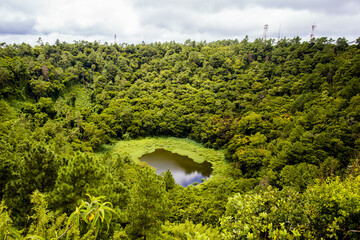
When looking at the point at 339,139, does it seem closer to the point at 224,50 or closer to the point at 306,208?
the point at 306,208

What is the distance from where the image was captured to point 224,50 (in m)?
82.7

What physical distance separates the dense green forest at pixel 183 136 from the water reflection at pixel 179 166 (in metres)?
4.37

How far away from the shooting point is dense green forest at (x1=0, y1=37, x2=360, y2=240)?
5098 millimetres

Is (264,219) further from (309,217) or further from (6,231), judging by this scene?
(6,231)

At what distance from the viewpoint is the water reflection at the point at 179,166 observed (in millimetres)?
30366

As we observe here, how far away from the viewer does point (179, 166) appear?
1345 inches

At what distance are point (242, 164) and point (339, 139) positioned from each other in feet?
43.3

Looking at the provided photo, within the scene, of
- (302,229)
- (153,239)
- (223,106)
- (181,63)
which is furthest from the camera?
(181,63)

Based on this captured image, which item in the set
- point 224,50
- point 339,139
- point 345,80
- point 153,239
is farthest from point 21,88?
point 224,50

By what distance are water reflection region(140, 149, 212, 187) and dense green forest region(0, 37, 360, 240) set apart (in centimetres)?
437

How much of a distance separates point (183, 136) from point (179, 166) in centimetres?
1619

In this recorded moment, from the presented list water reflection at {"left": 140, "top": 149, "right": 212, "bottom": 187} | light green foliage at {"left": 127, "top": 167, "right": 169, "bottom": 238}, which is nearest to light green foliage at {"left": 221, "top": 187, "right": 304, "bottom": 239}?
light green foliage at {"left": 127, "top": 167, "right": 169, "bottom": 238}

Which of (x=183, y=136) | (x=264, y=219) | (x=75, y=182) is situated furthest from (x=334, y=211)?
(x=183, y=136)

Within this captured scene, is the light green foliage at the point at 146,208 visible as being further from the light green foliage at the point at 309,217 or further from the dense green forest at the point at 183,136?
the light green foliage at the point at 309,217
